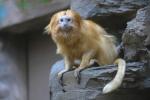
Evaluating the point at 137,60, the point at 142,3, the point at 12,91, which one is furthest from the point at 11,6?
the point at 137,60

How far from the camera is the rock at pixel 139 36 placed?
5312 millimetres

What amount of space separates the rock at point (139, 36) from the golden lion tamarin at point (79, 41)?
16 centimetres

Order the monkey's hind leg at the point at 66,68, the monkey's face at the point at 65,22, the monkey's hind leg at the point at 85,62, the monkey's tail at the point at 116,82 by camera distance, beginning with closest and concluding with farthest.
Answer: the monkey's tail at the point at 116,82
the monkey's face at the point at 65,22
the monkey's hind leg at the point at 85,62
the monkey's hind leg at the point at 66,68

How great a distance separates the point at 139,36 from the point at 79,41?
0.53 meters

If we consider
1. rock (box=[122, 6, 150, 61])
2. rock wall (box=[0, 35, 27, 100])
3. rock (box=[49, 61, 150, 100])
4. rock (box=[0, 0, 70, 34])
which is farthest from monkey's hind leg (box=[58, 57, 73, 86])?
rock wall (box=[0, 35, 27, 100])

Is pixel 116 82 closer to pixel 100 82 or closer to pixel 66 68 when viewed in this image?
pixel 100 82

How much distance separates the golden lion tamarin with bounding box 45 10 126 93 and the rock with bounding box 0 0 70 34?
1993 millimetres

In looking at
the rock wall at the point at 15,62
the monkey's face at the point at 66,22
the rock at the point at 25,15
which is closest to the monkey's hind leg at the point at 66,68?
the monkey's face at the point at 66,22

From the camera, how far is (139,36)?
17.5ft

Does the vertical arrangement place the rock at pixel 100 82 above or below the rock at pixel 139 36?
below

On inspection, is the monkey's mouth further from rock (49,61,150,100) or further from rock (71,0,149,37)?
rock (71,0,149,37)

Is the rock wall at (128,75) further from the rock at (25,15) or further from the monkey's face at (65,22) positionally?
the rock at (25,15)

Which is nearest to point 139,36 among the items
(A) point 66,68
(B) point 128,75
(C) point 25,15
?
(B) point 128,75

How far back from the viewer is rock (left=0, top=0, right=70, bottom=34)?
7.76 m
